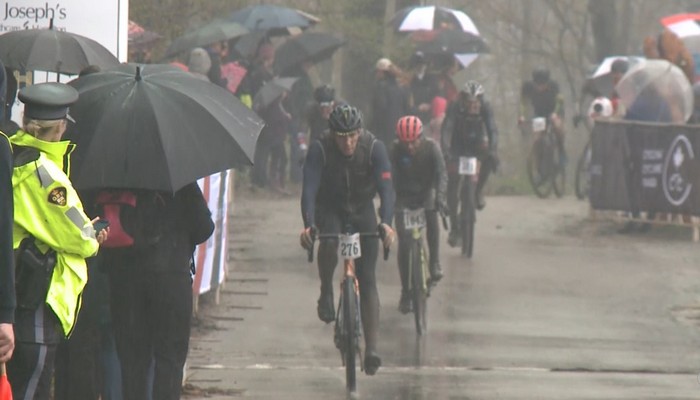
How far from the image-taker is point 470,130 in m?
18.0

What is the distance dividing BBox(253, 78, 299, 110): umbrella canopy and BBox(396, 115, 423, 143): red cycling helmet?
1069 centimetres

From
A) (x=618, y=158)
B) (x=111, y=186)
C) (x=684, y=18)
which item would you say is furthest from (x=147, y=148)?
(x=684, y=18)

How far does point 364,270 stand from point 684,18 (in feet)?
50.4

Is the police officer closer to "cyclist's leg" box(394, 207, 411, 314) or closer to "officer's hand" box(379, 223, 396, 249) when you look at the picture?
"officer's hand" box(379, 223, 396, 249)

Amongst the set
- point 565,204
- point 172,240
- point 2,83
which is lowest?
point 565,204

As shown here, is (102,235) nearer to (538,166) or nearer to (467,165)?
(467,165)

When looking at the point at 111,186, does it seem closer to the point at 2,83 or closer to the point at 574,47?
the point at 2,83

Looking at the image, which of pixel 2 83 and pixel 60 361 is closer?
pixel 2 83

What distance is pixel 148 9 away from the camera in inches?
869

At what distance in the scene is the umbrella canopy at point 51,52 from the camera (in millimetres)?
10312

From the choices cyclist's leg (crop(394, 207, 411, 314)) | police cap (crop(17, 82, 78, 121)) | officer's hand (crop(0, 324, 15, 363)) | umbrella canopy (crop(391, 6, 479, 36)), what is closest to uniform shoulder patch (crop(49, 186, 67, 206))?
police cap (crop(17, 82, 78, 121))

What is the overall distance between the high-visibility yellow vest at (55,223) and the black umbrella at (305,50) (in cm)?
1948

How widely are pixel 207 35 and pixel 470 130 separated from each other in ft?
19.7

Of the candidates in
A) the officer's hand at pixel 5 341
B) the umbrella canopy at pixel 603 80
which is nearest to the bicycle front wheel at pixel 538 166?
the umbrella canopy at pixel 603 80
